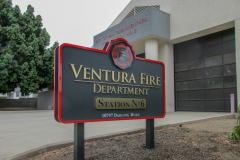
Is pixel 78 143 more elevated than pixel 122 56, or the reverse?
pixel 122 56

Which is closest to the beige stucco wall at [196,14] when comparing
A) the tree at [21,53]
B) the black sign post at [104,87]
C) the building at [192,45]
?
the building at [192,45]

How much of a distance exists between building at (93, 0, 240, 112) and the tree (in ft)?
27.3

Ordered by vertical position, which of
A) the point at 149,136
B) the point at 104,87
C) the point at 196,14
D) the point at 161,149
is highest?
the point at 196,14

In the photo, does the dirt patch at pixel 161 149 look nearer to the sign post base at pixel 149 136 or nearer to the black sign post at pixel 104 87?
the sign post base at pixel 149 136

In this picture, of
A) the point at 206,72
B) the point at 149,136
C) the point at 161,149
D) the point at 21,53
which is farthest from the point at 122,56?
the point at 21,53

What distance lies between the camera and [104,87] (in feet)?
12.1

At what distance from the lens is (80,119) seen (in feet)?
11.0

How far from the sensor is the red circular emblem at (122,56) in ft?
12.9

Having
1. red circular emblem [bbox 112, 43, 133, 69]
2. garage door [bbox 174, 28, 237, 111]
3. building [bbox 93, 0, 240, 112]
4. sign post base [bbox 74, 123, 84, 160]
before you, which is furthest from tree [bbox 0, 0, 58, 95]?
sign post base [bbox 74, 123, 84, 160]

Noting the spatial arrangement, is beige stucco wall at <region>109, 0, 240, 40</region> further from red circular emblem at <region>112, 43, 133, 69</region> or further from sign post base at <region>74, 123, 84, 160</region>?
sign post base at <region>74, 123, 84, 160</region>

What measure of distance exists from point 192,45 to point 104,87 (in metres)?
14.3

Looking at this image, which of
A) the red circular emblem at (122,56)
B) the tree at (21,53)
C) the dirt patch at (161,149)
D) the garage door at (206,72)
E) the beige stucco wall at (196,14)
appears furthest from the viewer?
the tree at (21,53)

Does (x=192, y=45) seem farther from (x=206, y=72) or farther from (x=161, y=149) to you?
(x=161, y=149)

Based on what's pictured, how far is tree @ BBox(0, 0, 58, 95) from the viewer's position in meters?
18.6
